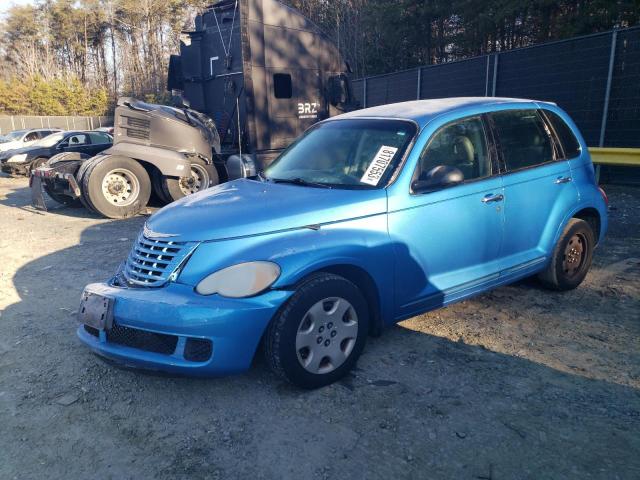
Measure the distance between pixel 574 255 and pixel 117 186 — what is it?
738 centimetres

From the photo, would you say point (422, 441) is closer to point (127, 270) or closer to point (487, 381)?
point (487, 381)

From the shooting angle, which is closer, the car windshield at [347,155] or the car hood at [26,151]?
the car windshield at [347,155]

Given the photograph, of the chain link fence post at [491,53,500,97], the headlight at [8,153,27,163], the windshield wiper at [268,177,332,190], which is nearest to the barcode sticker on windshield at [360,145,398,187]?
the windshield wiper at [268,177,332,190]

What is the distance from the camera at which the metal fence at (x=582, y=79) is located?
30.3ft

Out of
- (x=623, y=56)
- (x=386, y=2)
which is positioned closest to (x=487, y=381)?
(x=623, y=56)

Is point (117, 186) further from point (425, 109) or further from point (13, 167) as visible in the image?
point (13, 167)

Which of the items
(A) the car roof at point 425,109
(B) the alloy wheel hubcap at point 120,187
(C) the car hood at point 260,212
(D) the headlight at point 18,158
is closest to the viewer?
(C) the car hood at point 260,212

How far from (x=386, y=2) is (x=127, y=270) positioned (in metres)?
23.1

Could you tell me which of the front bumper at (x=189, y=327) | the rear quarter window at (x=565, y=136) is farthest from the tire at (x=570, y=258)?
the front bumper at (x=189, y=327)

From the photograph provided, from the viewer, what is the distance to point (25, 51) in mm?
53469

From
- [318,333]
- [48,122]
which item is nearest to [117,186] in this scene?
[318,333]

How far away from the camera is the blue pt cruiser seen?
280cm

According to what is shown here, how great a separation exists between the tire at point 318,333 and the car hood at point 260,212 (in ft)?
1.30

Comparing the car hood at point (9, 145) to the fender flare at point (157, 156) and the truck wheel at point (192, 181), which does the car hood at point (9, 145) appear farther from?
the truck wheel at point (192, 181)
